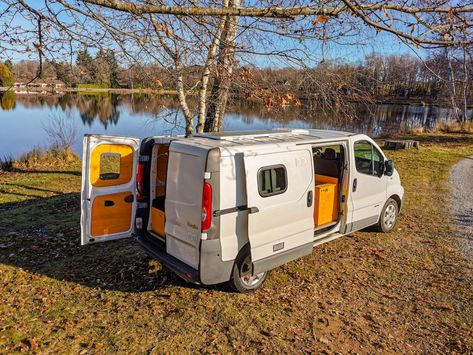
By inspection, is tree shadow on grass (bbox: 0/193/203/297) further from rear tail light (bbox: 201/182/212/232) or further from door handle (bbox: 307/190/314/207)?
door handle (bbox: 307/190/314/207)

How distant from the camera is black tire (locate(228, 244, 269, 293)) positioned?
4552mm

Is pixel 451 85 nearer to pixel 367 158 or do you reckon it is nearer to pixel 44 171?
pixel 367 158

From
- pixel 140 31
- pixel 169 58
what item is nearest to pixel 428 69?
pixel 140 31

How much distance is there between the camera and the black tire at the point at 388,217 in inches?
281

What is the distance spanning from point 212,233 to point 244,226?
46cm

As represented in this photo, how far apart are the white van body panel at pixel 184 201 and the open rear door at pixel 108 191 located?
0.94m

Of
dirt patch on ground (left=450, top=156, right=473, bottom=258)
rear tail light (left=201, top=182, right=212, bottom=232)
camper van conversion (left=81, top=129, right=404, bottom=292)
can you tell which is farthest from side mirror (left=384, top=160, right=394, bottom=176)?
rear tail light (left=201, top=182, right=212, bottom=232)

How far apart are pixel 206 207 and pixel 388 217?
4.80 m

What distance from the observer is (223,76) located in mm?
5629

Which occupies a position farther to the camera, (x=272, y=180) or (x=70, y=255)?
(x=70, y=255)

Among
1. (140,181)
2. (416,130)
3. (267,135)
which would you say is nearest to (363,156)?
(267,135)

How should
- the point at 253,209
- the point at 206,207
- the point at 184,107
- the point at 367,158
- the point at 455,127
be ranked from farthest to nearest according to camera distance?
1. the point at 455,127
2. the point at 184,107
3. the point at 367,158
4. the point at 253,209
5. the point at 206,207

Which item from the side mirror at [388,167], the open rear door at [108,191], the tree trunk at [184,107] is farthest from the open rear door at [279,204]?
the tree trunk at [184,107]

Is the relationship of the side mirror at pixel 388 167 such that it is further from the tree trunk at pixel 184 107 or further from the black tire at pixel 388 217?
→ the tree trunk at pixel 184 107
